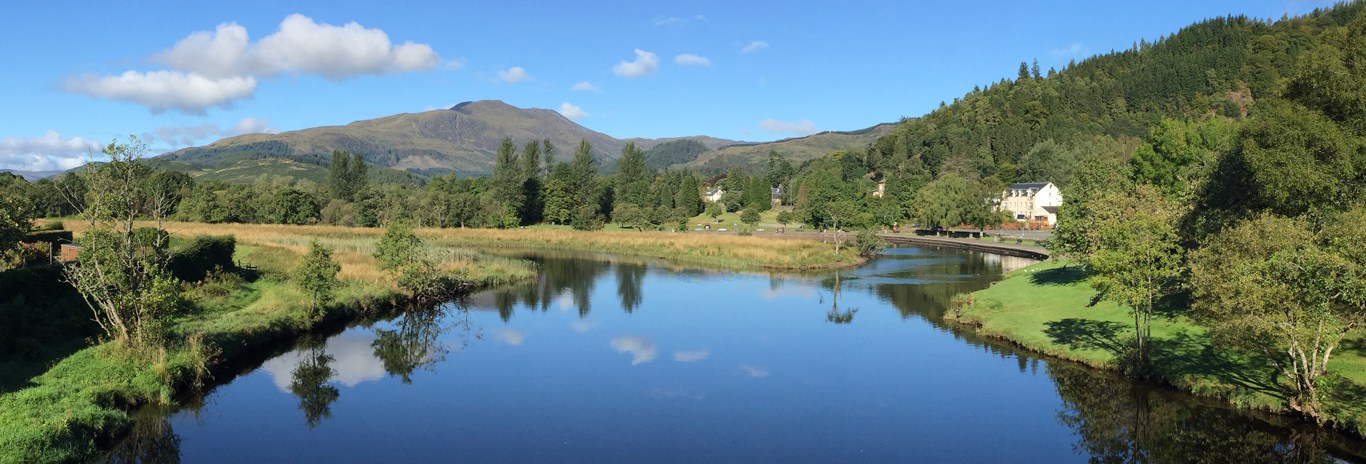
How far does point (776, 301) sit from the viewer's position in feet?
155

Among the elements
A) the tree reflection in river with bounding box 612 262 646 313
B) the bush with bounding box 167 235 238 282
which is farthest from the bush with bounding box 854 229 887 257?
the bush with bounding box 167 235 238 282

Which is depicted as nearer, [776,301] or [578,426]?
[578,426]

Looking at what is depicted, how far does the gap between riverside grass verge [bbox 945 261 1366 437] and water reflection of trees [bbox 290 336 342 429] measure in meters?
26.7

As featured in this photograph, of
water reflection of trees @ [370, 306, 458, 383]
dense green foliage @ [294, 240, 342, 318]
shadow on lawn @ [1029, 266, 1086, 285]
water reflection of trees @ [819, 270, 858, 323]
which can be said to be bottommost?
water reflection of trees @ [819, 270, 858, 323]

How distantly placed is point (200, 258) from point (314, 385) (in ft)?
52.8

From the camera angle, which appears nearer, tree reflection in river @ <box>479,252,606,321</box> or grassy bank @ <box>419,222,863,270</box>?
tree reflection in river @ <box>479,252,606,321</box>

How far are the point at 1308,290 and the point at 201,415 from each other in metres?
29.9

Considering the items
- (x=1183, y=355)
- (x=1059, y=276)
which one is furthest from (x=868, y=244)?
(x=1183, y=355)

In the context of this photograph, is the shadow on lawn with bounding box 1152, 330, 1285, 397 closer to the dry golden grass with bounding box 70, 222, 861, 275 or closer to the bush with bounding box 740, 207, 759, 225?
the dry golden grass with bounding box 70, 222, 861, 275

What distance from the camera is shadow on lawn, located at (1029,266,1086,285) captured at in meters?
44.3

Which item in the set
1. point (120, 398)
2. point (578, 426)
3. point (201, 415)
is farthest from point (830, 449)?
point (120, 398)

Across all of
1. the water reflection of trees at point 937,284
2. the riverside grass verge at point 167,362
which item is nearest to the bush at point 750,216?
the water reflection of trees at point 937,284

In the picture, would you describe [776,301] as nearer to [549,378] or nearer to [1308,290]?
[549,378]

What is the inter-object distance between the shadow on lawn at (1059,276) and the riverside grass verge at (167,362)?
37.4 meters
